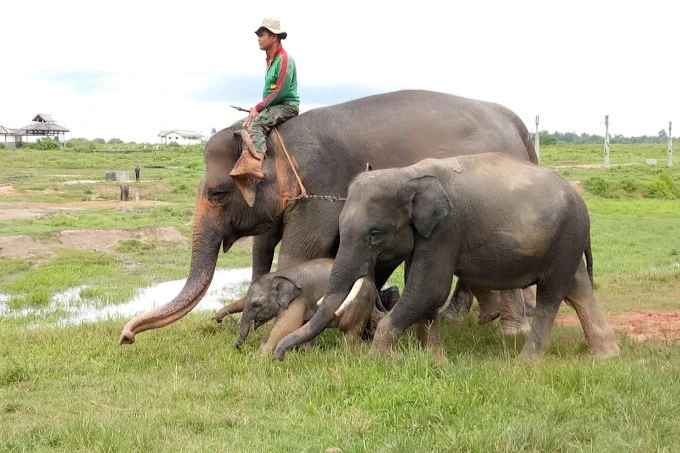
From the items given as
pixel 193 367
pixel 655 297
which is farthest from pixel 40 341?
pixel 655 297

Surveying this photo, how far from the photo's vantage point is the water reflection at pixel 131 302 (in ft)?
34.4

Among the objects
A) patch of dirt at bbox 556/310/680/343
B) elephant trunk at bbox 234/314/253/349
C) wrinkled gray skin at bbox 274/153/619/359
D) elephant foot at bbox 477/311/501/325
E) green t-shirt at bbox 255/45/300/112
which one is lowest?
patch of dirt at bbox 556/310/680/343

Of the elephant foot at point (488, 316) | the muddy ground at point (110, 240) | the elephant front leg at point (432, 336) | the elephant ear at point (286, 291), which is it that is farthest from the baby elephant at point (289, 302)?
the muddy ground at point (110, 240)

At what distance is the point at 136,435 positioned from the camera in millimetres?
4523

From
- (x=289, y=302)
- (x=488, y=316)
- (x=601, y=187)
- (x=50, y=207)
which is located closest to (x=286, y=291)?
(x=289, y=302)

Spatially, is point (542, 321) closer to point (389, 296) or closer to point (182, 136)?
A: point (389, 296)

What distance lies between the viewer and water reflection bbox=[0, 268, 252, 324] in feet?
34.4

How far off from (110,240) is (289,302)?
1061cm

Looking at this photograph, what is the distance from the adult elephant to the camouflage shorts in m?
0.07

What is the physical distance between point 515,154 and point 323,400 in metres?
3.38

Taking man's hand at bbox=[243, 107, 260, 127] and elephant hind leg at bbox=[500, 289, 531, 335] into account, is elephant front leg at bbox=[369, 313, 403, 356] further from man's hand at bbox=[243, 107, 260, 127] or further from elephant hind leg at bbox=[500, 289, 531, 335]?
man's hand at bbox=[243, 107, 260, 127]

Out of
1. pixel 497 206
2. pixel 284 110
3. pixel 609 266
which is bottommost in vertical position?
pixel 609 266

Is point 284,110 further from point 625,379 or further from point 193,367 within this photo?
point 625,379

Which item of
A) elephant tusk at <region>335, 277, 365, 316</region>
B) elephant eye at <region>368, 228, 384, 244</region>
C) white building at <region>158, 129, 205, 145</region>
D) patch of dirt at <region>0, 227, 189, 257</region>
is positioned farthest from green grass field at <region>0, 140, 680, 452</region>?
white building at <region>158, 129, 205, 145</region>
